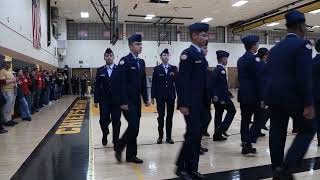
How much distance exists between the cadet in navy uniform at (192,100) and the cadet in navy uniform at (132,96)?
0.95 meters

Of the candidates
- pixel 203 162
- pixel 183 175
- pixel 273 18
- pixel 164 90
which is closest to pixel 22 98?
pixel 164 90

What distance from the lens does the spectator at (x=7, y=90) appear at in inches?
330

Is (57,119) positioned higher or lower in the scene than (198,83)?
lower

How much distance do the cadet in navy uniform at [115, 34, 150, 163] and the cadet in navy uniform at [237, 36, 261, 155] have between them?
1425mm

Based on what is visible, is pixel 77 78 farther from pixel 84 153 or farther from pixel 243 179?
pixel 243 179

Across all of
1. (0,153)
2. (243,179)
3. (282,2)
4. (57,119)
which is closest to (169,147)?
(243,179)

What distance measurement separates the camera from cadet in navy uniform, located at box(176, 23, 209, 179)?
3711 mm

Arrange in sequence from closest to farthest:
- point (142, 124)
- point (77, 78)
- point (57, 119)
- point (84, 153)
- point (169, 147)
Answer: point (84, 153) < point (169, 147) < point (142, 124) < point (57, 119) < point (77, 78)

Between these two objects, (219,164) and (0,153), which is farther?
(0,153)

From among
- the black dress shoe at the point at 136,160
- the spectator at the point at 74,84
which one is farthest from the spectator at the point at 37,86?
the spectator at the point at 74,84

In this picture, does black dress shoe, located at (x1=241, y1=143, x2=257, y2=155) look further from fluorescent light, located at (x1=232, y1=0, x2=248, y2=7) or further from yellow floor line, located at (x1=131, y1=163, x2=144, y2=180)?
fluorescent light, located at (x1=232, y1=0, x2=248, y2=7)

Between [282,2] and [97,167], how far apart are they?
1732 centimetres

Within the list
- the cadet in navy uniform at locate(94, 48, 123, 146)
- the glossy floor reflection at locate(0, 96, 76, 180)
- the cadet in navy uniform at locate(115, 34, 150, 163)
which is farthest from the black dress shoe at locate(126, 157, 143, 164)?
the glossy floor reflection at locate(0, 96, 76, 180)

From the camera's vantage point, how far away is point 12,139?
268 inches
